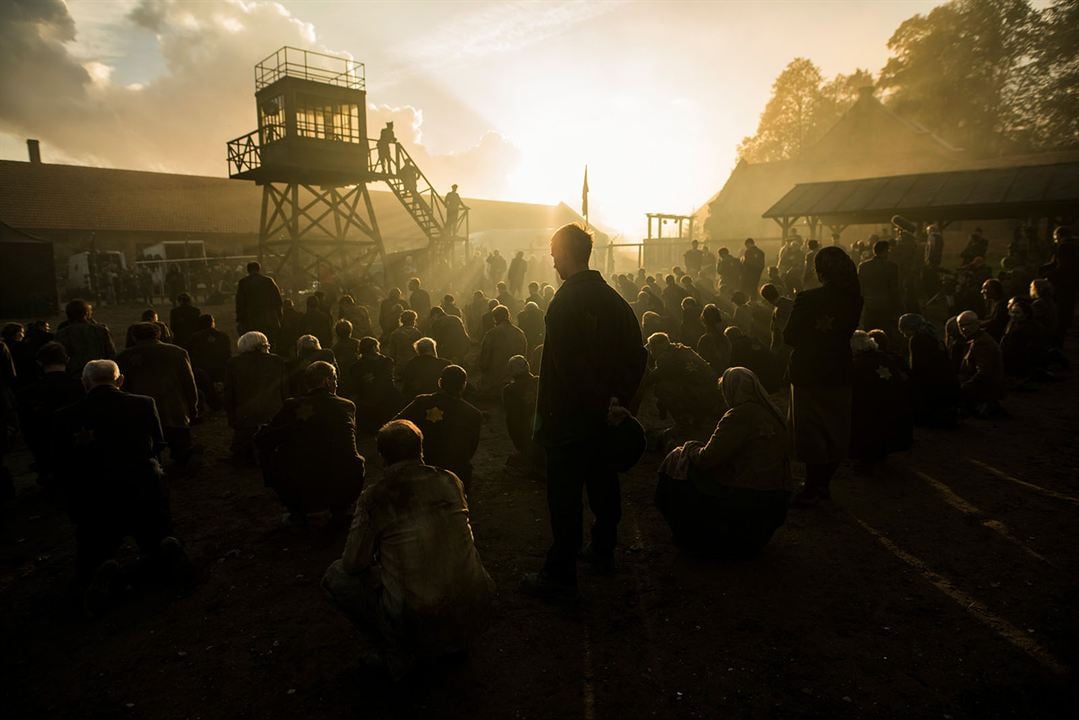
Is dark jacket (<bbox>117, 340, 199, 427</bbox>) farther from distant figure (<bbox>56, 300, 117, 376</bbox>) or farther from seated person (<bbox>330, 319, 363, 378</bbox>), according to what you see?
seated person (<bbox>330, 319, 363, 378</bbox>)

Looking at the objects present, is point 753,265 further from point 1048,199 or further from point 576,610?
point 576,610

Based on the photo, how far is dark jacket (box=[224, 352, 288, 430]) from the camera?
6926 mm

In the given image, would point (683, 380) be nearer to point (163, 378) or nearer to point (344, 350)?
point (344, 350)

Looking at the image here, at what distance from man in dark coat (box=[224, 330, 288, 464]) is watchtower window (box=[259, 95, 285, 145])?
19.2 meters

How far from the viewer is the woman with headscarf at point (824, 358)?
5297mm

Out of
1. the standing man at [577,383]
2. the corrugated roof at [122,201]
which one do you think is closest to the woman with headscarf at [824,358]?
the standing man at [577,383]

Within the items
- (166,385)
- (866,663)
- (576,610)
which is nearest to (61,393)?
(166,385)

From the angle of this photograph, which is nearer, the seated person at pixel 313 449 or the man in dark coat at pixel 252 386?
the seated person at pixel 313 449

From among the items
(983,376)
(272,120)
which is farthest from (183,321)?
(272,120)

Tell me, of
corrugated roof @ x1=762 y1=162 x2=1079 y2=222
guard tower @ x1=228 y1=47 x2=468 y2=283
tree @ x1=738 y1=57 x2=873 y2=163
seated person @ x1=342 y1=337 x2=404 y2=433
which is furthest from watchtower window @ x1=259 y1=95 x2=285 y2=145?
tree @ x1=738 y1=57 x2=873 y2=163

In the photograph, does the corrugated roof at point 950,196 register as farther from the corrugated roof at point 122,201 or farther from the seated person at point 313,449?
the corrugated roof at point 122,201

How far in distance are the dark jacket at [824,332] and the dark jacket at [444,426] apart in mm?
3108

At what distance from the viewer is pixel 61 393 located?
618 cm

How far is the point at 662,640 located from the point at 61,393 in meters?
6.50
